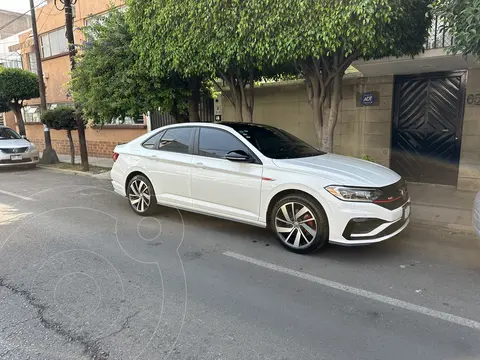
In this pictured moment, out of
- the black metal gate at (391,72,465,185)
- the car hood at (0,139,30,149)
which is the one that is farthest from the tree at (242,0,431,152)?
the car hood at (0,139,30,149)

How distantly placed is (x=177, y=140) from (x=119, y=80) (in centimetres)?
313

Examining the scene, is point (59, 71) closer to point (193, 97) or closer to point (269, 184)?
point (193, 97)

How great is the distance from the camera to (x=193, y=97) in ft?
29.5

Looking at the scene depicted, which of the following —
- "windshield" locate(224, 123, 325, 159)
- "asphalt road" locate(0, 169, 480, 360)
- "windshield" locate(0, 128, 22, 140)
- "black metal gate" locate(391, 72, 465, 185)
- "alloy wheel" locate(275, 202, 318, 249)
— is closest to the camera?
"asphalt road" locate(0, 169, 480, 360)

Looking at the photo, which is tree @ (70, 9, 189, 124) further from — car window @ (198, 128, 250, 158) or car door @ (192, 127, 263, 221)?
car door @ (192, 127, 263, 221)

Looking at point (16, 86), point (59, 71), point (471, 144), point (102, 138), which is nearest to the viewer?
point (471, 144)

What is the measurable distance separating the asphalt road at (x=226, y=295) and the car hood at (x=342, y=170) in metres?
0.92

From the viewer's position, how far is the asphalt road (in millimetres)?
2732

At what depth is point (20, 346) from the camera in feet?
9.00

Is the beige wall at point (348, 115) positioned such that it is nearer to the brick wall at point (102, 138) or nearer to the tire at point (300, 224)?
the tire at point (300, 224)

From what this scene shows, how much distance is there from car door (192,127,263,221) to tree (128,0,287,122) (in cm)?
150

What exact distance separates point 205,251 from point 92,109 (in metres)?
5.74

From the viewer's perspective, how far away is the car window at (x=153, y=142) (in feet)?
19.8

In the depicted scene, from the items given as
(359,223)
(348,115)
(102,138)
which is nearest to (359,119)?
(348,115)
